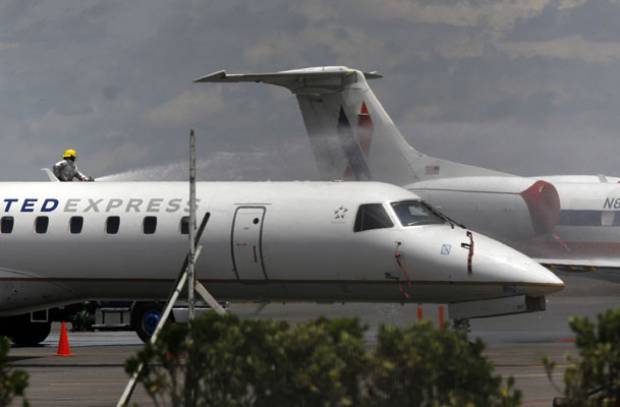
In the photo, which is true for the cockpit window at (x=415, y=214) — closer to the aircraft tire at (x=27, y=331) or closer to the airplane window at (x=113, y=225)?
the airplane window at (x=113, y=225)

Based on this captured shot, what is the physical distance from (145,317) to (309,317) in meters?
4.23

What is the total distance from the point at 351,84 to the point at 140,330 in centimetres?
953

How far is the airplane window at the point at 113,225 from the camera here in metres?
27.2

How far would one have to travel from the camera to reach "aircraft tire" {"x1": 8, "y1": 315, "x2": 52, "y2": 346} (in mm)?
32906

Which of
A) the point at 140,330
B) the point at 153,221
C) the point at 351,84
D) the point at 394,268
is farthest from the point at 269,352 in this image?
the point at 351,84

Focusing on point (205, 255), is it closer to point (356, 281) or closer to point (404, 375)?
point (356, 281)

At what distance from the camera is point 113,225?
89.4 feet

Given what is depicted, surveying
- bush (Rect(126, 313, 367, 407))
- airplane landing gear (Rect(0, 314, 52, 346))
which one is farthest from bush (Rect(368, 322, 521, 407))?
airplane landing gear (Rect(0, 314, 52, 346))

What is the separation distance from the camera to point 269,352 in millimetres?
12156

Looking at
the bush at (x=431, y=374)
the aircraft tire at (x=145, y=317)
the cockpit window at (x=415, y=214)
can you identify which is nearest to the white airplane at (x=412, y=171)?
the aircraft tire at (x=145, y=317)

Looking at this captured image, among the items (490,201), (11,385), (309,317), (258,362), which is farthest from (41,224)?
(258,362)

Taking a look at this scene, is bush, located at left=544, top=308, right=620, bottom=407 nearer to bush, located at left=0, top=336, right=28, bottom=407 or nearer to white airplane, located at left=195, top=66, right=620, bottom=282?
bush, located at left=0, top=336, right=28, bottom=407

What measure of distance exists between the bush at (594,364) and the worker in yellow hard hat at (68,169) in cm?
2076

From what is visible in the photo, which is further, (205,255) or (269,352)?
(205,255)
